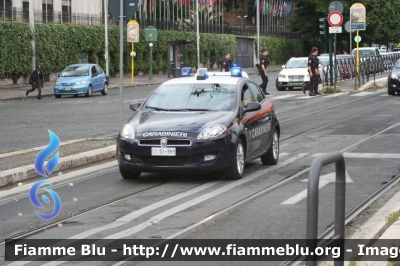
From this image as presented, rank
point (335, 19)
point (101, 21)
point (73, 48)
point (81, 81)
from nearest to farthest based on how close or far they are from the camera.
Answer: point (335, 19), point (81, 81), point (73, 48), point (101, 21)

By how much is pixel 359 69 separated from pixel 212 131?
3005 centimetres

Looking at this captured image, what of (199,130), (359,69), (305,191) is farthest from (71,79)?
(305,191)

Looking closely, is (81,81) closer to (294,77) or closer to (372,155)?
(294,77)

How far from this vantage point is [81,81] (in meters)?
40.2

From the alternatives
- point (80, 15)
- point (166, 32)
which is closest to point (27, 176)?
point (80, 15)

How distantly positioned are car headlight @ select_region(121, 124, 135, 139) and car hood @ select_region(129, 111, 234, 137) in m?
0.06

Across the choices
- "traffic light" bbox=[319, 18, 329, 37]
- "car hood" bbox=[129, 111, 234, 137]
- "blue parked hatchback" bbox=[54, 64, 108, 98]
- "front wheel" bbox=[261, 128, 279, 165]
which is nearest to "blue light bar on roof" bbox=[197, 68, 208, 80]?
"car hood" bbox=[129, 111, 234, 137]

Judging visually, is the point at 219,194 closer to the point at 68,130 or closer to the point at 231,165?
the point at 231,165

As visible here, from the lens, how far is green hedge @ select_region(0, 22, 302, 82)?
47875mm

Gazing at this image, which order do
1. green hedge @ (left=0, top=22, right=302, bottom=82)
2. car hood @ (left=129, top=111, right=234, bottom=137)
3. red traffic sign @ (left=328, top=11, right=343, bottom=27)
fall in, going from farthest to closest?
green hedge @ (left=0, top=22, right=302, bottom=82) → red traffic sign @ (left=328, top=11, right=343, bottom=27) → car hood @ (left=129, top=111, right=234, bottom=137)

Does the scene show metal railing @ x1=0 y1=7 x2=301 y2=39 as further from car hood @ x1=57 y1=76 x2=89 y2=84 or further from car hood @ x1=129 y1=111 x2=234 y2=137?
car hood @ x1=129 y1=111 x2=234 y2=137

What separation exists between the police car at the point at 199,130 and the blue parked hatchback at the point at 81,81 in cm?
2588

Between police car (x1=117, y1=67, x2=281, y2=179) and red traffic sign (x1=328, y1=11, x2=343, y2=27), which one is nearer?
police car (x1=117, y1=67, x2=281, y2=179)

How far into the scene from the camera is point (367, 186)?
39.8 feet
